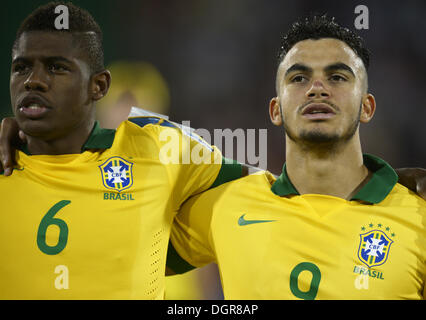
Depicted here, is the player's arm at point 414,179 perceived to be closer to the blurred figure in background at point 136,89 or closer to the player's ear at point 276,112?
the player's ear at point 276,112

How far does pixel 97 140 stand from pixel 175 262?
0.67m

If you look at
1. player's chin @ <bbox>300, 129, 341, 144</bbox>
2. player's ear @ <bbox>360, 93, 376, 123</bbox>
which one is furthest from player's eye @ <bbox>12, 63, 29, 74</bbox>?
player's ear @ <bbox>360, 93, 376, 123</bbox>

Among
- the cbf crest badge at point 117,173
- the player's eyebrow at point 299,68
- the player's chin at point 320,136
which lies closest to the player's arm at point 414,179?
the player's chin at point 320,136

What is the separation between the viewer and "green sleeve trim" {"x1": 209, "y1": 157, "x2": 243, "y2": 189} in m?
2.31

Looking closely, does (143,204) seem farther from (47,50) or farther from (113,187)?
(47,50)

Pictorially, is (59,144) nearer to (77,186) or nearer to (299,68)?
(77,186)

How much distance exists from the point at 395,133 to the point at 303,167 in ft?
6.52

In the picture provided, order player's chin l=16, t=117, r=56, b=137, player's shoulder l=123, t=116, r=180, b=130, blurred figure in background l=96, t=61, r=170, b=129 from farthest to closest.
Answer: blurred figure in background l=96, t=61, r=170, b=129
player's shoulder l=123, t=116, r=180, b=130
player's chin l=16, t=117, r=56, b=137

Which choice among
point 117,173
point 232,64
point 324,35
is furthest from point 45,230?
point 232,64

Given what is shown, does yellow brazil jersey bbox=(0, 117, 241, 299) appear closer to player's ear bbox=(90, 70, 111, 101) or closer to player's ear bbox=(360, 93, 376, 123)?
player's ear bbox=(90, 70, 111, 101)

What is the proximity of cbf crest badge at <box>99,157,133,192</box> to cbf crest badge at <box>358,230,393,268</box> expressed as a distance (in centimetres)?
95

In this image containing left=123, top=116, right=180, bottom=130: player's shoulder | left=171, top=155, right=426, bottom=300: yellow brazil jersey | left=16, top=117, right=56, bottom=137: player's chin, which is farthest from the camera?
left=123, top=116, right=180, bottom=130: player's shoulder

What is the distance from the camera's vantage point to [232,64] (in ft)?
14.0

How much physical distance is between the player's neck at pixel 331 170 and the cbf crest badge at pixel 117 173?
0.70 metres
